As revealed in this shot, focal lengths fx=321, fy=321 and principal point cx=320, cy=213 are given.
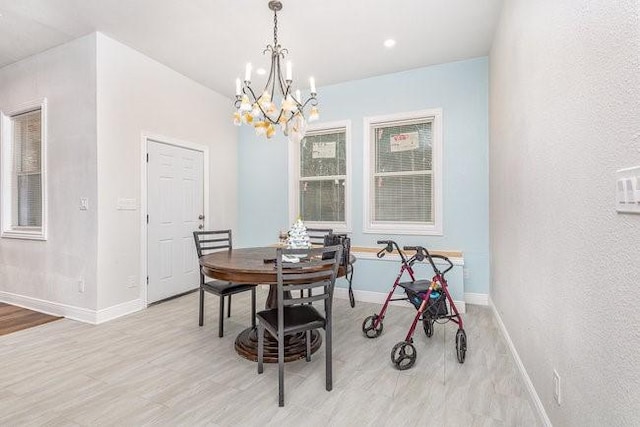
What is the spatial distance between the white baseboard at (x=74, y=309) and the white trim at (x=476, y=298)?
378 cm

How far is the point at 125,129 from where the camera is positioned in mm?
3480

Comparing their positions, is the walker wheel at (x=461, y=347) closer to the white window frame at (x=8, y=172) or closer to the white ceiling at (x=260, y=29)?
the white ceiling at (x=260, y=29)

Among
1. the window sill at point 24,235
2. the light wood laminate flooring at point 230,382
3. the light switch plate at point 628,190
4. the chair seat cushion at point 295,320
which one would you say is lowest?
the light wood laminate flooring at point 230,382

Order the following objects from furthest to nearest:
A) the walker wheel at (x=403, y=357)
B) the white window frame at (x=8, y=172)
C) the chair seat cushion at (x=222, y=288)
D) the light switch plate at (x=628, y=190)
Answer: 1. the white window frame at (x=8, y=172)
2. the chair seat cushion at (x=222, y=288)
3. the walker wheel at (x=403, y=357)
4. the light switch plate at (x=628, y=190)

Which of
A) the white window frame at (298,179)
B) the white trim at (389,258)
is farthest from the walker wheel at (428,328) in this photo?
the white window frame at (298,179)

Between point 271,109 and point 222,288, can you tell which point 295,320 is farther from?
point 271,109

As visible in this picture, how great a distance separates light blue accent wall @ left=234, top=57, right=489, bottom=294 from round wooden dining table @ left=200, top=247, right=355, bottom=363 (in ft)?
5.47

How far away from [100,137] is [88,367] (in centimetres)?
215

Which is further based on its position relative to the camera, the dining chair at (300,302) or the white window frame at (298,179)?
the white window frame at (298,179)

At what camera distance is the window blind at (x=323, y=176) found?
4.55 m

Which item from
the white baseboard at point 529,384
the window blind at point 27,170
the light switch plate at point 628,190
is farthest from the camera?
the window blind at point 27,170

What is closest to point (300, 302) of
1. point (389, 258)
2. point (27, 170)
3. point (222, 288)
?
point (222, 288)

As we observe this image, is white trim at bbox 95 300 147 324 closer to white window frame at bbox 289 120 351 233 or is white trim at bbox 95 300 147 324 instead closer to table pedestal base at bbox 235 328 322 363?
table pedestal base at bbox 235 328 322 363

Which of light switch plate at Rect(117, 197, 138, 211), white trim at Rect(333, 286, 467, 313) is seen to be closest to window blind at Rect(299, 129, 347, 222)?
white trim at Rect(333, 286, 467, 313)
